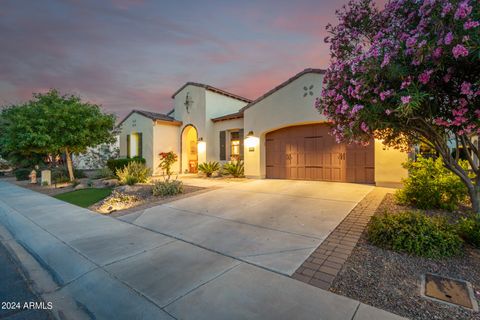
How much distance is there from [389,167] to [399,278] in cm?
678

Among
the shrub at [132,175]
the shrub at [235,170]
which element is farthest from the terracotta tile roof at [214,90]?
the shrub at [132,175]

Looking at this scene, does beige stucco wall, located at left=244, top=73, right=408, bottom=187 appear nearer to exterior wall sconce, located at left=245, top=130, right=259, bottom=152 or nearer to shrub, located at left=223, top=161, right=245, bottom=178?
exterior wall sconce, located at left=245, top=130, right=259, bottom=152

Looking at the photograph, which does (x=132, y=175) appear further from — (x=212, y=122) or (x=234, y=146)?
(x=212, y=122)

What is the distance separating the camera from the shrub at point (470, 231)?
11.4 ft

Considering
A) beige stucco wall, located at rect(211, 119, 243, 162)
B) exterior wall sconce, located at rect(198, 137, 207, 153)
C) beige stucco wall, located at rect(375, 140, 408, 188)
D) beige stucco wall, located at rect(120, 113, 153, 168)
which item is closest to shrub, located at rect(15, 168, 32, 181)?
beige stucco wall, located at rect(120, 113, 153, 168)

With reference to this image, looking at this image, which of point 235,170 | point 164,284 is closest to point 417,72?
point 164,284

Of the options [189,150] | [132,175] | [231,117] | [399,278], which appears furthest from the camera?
[189,150]

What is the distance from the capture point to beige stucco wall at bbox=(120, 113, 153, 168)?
50.8 feet

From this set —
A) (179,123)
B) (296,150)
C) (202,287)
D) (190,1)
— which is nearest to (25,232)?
(202,287)

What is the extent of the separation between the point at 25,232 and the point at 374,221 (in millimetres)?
7512

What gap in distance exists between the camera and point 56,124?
37.7 ft

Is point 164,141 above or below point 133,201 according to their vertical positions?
above

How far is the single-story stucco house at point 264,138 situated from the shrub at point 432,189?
2.43 meters

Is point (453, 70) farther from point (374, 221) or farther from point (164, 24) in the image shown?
point (164, 24)
